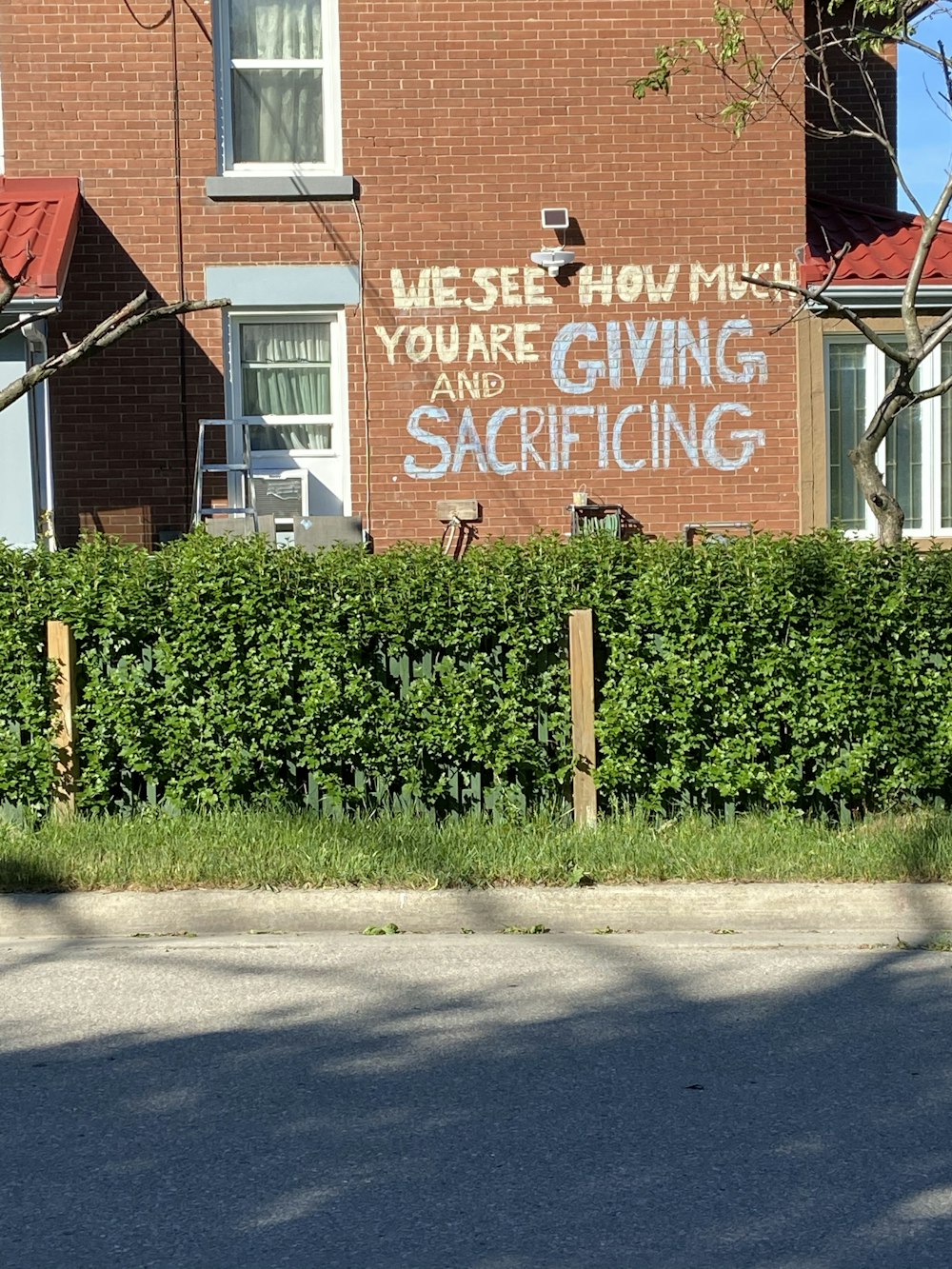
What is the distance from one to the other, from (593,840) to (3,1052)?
10.2 feet

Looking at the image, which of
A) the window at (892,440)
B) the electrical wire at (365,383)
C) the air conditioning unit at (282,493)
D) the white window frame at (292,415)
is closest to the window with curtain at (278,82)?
the electrical wire at (365,383)

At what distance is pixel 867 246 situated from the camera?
1334cm

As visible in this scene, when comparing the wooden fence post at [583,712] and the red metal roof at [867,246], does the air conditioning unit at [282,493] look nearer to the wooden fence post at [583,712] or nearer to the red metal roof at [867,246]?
the red metal roof at [867,246]

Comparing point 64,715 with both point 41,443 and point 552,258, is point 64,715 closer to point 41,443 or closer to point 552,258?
point 41,443

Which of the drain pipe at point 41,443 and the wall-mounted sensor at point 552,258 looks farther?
the wall-mounted sensor at point 552,258

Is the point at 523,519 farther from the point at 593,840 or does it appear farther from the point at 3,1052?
the point at 3,1052

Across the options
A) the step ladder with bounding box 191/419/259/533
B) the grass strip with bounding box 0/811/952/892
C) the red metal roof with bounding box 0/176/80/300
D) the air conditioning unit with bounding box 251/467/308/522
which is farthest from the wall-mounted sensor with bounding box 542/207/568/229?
the grass strip with bounding box 0/811/952/892

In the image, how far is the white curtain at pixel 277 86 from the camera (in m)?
12.8

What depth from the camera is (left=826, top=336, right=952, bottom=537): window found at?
522 inches

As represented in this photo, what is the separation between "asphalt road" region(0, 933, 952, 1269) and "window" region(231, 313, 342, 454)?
689 cm

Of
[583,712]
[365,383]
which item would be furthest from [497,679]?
[365,383]

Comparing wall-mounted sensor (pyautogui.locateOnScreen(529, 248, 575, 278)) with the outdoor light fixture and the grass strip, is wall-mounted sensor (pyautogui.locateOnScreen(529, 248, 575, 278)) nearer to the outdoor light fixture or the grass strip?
the outdoor light fixture

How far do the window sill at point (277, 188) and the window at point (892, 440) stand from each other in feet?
14.5

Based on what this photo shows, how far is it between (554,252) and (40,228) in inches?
164
